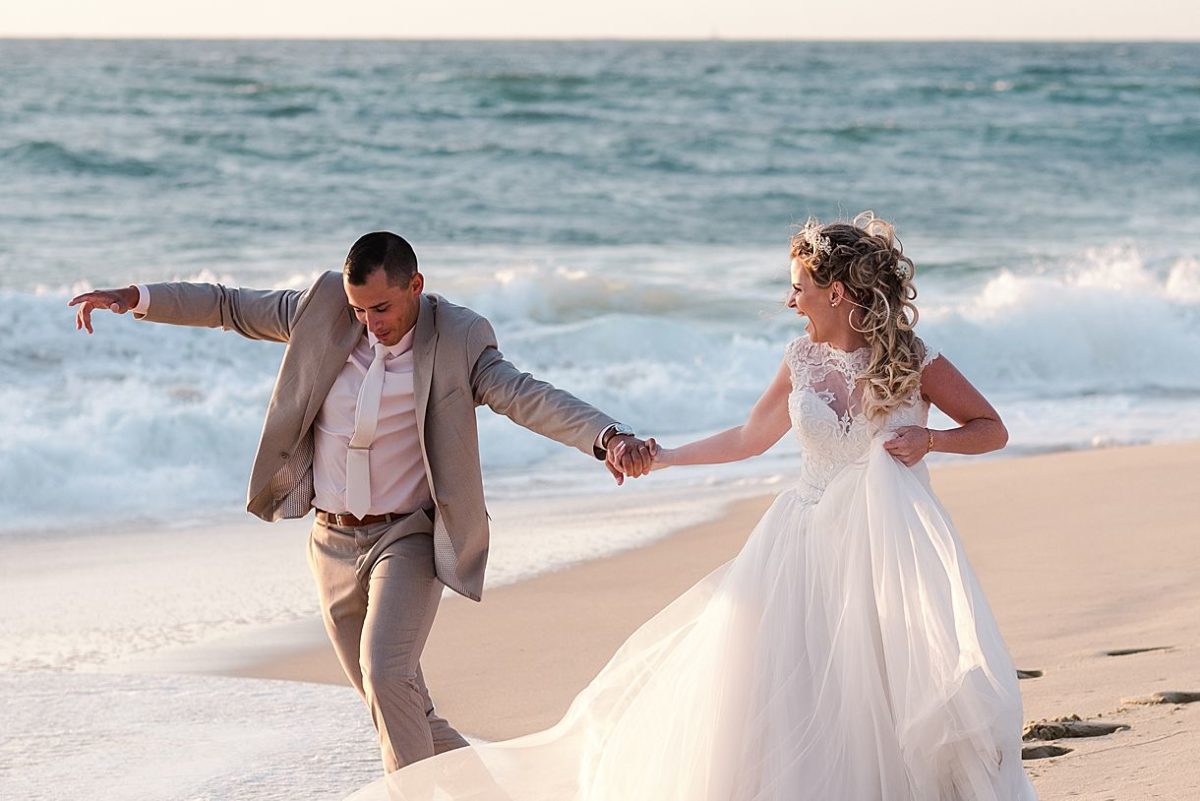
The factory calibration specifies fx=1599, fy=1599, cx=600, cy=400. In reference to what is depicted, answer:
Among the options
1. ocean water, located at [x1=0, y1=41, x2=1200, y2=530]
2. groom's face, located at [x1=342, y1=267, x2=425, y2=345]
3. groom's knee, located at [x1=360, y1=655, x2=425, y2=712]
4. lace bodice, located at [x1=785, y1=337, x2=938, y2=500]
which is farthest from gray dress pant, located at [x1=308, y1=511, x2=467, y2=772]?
Result: ocean water, located at [x1=0, y1=41, x2=1200, y2=530]

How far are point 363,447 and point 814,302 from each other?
120 centimetres

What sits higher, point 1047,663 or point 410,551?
point 410,551

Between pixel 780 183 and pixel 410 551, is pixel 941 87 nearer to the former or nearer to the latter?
pixel 780 183

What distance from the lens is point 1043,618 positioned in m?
6.35

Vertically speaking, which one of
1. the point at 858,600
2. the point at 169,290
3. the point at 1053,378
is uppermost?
the point at 169,290

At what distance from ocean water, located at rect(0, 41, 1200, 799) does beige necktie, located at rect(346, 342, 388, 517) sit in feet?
3.82

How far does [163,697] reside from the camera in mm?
5719

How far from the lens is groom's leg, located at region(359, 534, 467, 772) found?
389 cm

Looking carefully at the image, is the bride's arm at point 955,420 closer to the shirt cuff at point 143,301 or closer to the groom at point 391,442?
the groom at point 391,442

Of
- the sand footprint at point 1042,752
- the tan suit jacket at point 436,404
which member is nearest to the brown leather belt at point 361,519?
the tan suit jacket at point 436,404

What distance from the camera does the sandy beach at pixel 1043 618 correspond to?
4637 millimetres

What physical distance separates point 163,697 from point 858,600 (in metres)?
3.02

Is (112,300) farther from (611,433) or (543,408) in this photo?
(611,433)

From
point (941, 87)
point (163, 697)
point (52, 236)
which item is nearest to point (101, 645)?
point (163, 697)
